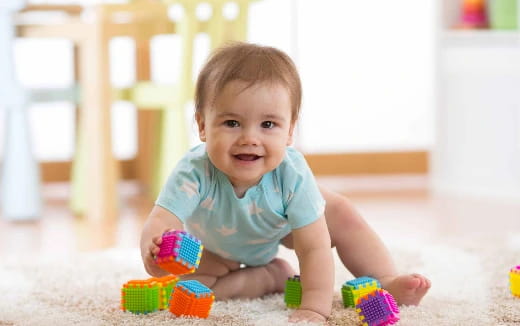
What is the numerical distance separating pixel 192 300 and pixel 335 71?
2066 millimetres

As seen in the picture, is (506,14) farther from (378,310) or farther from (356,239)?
(378,310)

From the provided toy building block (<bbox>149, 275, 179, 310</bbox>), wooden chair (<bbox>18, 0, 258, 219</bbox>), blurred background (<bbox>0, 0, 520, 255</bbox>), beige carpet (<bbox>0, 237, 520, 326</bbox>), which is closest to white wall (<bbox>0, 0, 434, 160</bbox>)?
blurred background (<bbox>0, 0, 520, 255</bbox>)

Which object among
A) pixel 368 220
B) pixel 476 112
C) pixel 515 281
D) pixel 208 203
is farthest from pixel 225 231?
pixel 476 112

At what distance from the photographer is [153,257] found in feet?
3.52

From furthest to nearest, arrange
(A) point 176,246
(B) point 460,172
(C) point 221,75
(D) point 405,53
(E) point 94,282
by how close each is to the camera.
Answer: (D) point 405,53, (B) point 460,172, (E) point 94,282, (C) point 221,75, (A) point 176,246

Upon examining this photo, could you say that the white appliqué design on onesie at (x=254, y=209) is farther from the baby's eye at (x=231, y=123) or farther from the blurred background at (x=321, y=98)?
the blurred background at (x=321, y=98)

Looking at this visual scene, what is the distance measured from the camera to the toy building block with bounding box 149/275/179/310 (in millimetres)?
1230

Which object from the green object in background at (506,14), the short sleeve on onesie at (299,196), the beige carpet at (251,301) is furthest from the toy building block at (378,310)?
the green object in background at (506,14)

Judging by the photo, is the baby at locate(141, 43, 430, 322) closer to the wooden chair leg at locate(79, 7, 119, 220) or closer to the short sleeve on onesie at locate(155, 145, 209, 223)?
the short sleeve on onesie at locate(155, 145, 209, 223)

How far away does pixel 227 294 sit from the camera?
4.33 ft

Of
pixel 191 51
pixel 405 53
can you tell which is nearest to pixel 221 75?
pixel 191 51

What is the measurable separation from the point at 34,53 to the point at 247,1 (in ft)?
3.10

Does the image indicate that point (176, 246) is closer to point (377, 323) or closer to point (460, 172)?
point (377, 323)

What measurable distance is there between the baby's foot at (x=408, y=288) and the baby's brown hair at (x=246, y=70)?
0.96 ft
